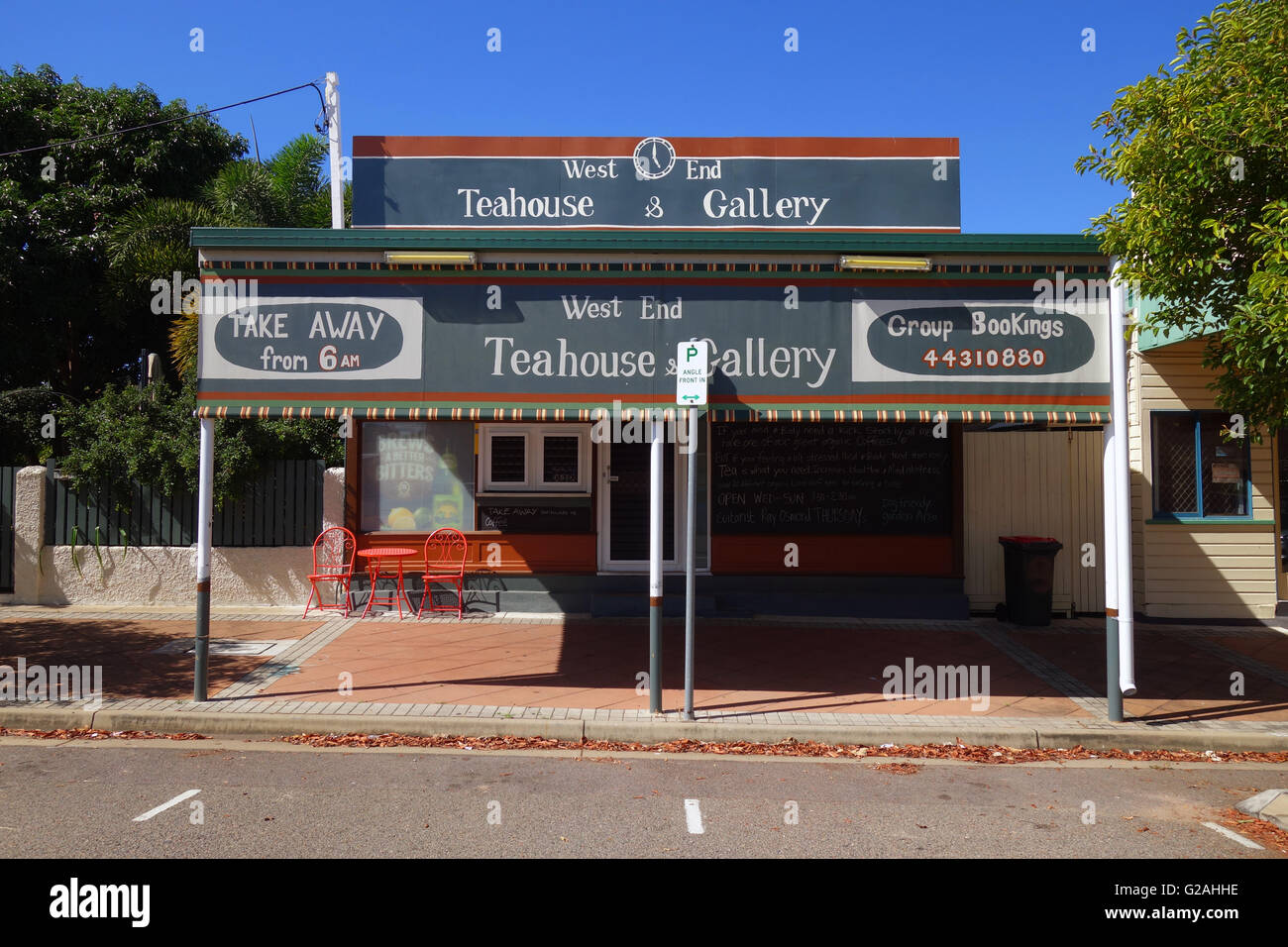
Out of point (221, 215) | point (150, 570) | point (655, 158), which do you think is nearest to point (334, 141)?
point (221, 215)

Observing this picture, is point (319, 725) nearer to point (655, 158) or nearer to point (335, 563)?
point (335, 563)

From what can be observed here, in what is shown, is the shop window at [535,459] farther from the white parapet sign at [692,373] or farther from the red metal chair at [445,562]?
the white parapet sign at [692,373]

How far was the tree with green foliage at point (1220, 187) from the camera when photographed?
253 inches

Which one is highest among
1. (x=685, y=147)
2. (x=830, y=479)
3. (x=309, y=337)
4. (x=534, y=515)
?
(x=685, y=147)

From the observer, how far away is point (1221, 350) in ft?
25.6

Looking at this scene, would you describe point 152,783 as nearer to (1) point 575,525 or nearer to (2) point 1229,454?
(1) point 575,525

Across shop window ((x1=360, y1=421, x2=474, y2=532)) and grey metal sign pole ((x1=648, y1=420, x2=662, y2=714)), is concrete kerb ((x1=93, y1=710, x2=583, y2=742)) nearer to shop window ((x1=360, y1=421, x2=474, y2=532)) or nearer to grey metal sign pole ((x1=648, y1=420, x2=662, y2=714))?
grey metal sign pole ((x1=648, y1=420, x2=662, y2=714))

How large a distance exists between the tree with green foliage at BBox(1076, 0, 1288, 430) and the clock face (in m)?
5.71

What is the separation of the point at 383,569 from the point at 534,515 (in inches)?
80.6

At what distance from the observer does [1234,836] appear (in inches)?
197

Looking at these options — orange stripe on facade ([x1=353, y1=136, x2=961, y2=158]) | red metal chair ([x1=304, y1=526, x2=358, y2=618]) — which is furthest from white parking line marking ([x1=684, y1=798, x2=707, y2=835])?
orange stripe on facade ([x1=353, y1=136, x2=961, y2=158])

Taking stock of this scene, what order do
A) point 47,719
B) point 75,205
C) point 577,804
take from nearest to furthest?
point 577,804 → point 47,719 → point 75,205

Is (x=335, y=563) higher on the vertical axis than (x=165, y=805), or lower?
higher

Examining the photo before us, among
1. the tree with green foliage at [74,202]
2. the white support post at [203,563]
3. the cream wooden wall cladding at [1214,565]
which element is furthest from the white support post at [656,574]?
the tree with green foliage at [74,202]
